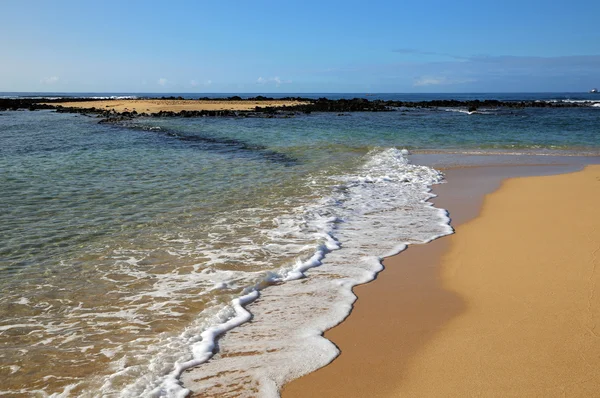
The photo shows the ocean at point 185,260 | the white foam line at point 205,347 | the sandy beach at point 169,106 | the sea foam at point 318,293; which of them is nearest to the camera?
the white foam line at point 205,347

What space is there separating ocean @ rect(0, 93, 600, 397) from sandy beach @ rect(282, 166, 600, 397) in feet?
1.00

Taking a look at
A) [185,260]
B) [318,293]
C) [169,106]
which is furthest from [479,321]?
[169,106]

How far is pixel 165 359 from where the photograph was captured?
370cm

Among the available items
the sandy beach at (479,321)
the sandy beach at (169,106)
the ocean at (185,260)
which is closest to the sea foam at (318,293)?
the ocean at (185,260)

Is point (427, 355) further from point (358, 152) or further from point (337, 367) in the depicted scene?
point (358, 152)

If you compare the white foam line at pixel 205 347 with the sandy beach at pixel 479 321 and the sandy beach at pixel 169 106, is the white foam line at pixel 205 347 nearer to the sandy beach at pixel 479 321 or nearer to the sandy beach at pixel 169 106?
the sandy beach at pixel 479 321

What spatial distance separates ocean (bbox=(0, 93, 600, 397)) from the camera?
144 inches

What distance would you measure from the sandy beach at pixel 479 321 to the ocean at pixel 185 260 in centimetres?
31

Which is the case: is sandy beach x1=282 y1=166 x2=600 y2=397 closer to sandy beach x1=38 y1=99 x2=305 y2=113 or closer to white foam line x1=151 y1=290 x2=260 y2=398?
white foam line x1=151 y1=290 x2=260 y2=398

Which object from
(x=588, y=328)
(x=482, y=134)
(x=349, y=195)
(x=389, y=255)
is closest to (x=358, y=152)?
(x=349, y=195)

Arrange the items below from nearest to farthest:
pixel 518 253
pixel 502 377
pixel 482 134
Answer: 1. pixel 502 377
2. pixel 518 253
3. pixel 482 134

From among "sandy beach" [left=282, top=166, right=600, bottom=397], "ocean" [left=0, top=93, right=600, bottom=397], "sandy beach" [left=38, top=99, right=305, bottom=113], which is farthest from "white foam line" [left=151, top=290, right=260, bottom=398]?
"sandy beach" [left=38, top=99, right=305, bottom=113]

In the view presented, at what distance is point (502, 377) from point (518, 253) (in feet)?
10.0

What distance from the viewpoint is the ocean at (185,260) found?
12.0 ft
